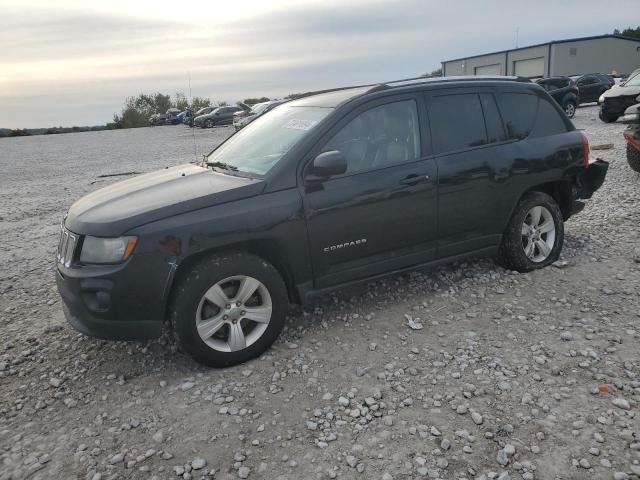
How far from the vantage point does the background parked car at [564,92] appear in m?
19.4

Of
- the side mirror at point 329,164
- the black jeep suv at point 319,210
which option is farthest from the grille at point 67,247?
the side mirror at point 329,164

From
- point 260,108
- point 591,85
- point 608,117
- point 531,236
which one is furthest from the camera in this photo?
point 260,108

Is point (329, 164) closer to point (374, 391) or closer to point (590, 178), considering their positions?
point (374, 391)

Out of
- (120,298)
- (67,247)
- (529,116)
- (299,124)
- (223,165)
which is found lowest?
(120,298)

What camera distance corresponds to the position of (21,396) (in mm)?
3521

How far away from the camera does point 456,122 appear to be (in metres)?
4.52

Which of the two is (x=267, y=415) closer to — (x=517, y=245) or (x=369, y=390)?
(x=369, y=390)

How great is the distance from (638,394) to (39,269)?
6005 mm

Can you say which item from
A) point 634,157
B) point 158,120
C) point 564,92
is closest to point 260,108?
point 564,92

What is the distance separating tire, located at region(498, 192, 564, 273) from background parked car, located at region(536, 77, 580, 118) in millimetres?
16295

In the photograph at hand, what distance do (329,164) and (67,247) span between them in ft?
6.42

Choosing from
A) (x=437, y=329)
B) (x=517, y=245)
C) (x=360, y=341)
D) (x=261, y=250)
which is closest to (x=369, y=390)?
(x=360, y=341)

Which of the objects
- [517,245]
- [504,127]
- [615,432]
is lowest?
[615,432]

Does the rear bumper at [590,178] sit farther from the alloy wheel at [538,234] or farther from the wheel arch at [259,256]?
the wheel arch at [259,256]
